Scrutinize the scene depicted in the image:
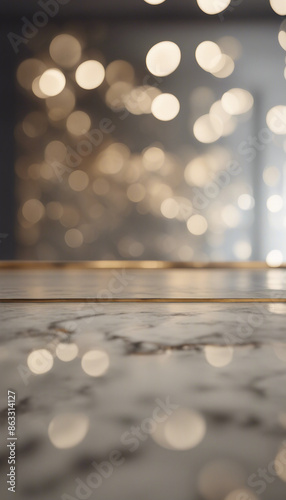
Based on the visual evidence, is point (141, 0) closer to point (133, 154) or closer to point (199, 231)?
point (133, 154)

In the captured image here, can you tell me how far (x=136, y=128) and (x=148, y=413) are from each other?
6.65 feet

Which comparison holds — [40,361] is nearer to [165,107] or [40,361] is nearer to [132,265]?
[132,265]

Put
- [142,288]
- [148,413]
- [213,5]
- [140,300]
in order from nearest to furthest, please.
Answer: [148,413] < [140,300] < [142,288] < [213,5]

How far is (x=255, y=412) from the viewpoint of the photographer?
13 cm

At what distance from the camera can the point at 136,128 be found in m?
2.04

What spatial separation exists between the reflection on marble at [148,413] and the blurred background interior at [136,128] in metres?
1.81

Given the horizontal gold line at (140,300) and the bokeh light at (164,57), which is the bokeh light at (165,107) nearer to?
the bokeh light at (164,57)

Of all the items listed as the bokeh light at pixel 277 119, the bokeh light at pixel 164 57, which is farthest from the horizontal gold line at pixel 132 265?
the bokeh light at pixel 164 57

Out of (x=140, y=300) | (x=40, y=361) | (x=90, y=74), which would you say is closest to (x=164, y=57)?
(x=90, y=74)

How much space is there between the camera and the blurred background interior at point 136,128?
2.03 metres

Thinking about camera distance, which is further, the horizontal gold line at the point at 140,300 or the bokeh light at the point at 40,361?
the horizontal gold line at the point at 140,300

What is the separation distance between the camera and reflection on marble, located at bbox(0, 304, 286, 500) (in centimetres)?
9

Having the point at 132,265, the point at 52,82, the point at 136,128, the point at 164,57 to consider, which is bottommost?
the point at 132,265

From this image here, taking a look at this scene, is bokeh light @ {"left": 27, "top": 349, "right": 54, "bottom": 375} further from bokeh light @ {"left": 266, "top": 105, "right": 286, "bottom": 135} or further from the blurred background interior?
bokeh light @ {"left": 266, "top": 105, "right": 286, "bottom": 135}
